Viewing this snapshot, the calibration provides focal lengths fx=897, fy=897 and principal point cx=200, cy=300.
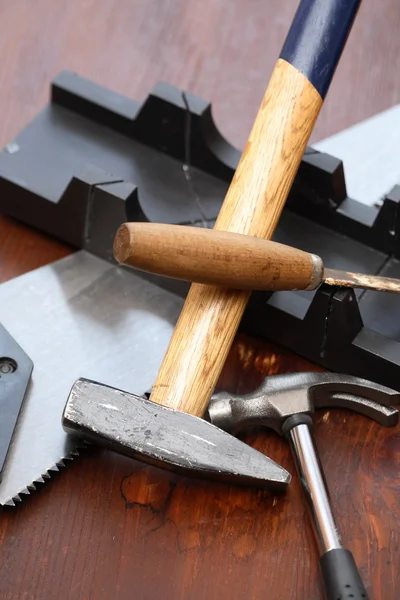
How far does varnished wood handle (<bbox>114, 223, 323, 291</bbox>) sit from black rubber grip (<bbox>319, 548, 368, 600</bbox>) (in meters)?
0.25

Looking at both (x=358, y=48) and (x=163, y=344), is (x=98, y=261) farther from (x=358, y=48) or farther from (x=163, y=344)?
(x=358, y=48)

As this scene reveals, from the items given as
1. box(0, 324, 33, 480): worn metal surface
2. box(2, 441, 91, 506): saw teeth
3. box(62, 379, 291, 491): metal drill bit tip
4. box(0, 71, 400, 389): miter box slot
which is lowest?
box(2, 441, 91, 506): saw teeth

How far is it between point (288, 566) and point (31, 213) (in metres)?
0.50

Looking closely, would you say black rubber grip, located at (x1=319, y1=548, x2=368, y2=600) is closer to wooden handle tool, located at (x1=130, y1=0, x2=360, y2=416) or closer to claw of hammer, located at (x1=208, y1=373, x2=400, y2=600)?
claw of hammer, located at (x1=208, y1=373, x2=400, y2=600)

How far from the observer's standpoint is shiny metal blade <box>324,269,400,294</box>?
0.89 metres

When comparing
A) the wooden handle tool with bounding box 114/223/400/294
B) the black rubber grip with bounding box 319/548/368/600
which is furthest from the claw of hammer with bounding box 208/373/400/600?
the wooden handle tool with bounding box 114/223/400/294

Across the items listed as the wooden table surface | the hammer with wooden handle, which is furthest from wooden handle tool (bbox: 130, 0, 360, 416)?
the wooden table surface

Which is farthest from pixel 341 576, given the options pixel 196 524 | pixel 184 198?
pixel 184 198

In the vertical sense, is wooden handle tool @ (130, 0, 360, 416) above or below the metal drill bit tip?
above

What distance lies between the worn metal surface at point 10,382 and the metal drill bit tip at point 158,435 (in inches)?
2.7

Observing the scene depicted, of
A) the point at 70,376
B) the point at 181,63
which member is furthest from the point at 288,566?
the point at 181,63

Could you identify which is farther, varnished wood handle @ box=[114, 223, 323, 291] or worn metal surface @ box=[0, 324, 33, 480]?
worn metal surface @ box=[0, 324, 33, 480]

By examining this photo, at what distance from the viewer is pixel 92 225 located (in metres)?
1.01

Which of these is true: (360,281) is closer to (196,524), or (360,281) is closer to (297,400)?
(297,400)
